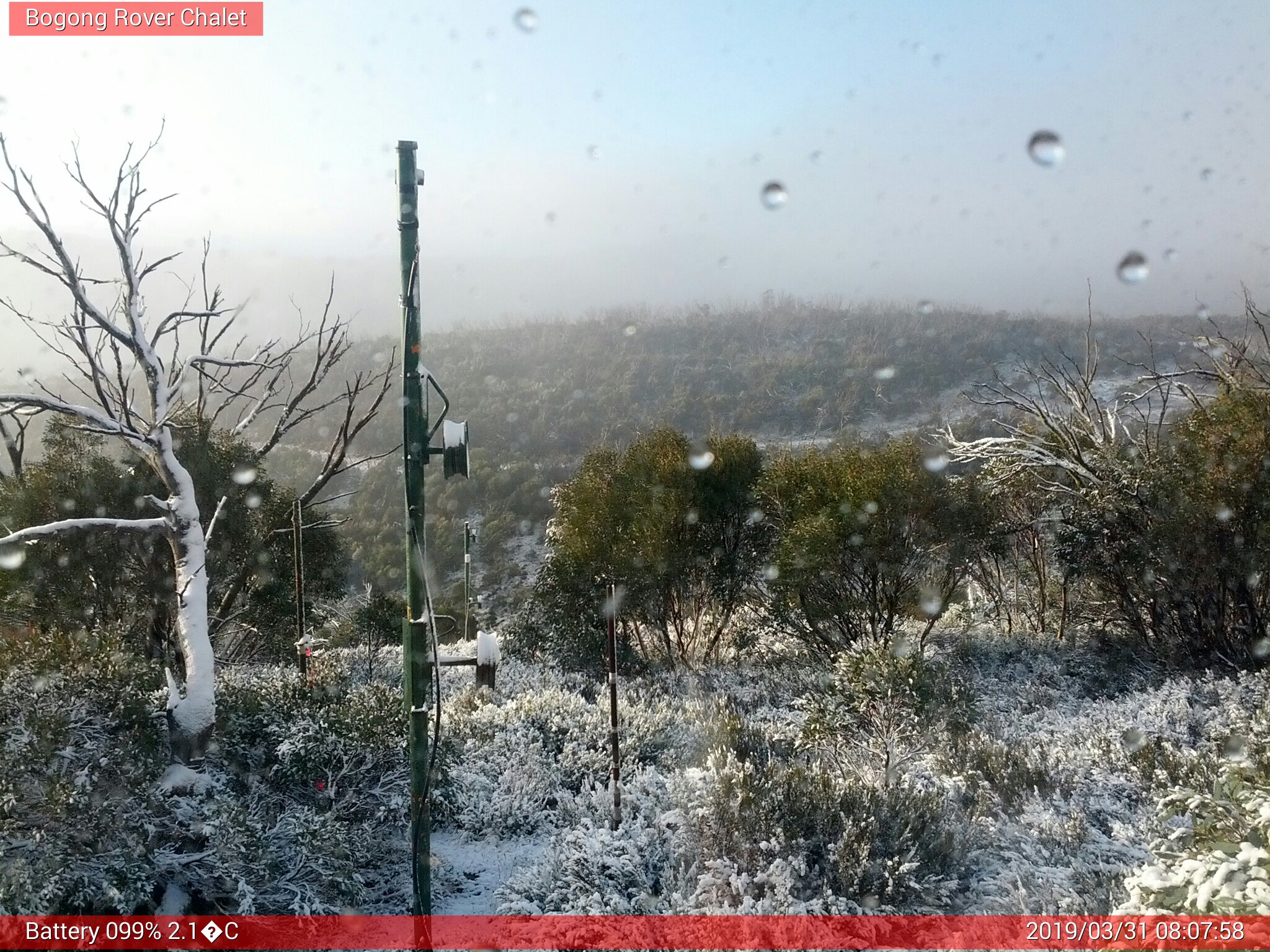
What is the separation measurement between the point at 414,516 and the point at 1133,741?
869cm

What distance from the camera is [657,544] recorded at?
1619 centimetres

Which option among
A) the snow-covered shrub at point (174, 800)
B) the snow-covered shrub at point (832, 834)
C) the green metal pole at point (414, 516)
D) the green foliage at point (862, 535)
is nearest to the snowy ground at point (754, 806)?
the snow-covered shrub at point (832, 834)

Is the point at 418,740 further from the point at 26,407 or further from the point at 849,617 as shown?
the point at 849,617

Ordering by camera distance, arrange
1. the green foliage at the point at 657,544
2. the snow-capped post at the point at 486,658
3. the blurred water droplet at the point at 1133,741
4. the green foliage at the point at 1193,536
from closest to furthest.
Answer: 1. the snow-capped post at the point at 486,658
2. the blurred water droplet at the point at 1133,741
3. the green foliage at the point at 1193,536
4. the green foliage at the point at 657,544

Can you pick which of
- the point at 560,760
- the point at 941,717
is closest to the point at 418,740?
the point at 560,760

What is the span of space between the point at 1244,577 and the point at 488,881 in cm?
1217

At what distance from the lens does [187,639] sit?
21.3 feet

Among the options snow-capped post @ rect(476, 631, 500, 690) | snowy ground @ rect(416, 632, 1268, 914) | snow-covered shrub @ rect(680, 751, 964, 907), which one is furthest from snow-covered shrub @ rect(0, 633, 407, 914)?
snow-covered shrub @ rect(680, 751, 964, 907)

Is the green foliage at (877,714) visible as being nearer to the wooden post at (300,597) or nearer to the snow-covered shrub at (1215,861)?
the snow-covered shrub at (1215,861)

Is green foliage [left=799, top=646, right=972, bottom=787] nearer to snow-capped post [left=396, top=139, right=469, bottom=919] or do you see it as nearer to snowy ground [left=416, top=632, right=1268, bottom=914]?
snowy ground [left=416, top=632, right=1268, bottom=914]

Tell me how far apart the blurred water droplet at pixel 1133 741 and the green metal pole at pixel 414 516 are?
7541 millimetres

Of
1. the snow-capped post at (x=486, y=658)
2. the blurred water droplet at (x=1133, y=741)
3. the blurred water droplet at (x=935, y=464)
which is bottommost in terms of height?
the blurred water droplet at (x=1133, y=741)

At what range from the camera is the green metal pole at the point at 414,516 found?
4.67 meters

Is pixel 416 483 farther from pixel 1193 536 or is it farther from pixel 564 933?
pixel 1193 536
